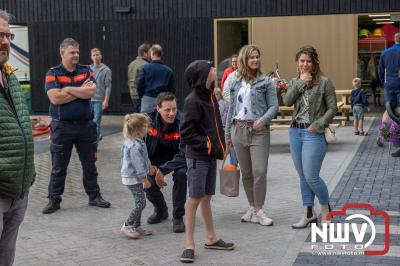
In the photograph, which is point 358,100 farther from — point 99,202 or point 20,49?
point 20,49

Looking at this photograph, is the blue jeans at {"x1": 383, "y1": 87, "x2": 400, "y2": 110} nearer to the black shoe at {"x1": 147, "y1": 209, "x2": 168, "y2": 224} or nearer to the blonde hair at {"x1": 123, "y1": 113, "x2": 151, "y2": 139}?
the black shoe at {"x1": 147, "y1": 209, "x2": 168, "y2": 224}

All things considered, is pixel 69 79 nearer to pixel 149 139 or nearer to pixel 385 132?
pixel 149 139

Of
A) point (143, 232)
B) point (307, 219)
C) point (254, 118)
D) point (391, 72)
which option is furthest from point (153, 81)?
point (391, 72)

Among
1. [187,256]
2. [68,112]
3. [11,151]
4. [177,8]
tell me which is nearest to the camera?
[11,151]

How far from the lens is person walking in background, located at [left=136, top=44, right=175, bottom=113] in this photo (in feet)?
35.0

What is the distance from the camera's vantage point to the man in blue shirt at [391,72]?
44.0 ft

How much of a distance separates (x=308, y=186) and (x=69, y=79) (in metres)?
3.05

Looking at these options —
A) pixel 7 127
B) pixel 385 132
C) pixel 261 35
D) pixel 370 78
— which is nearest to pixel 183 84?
pixel 261 35

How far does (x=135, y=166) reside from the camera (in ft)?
22.5

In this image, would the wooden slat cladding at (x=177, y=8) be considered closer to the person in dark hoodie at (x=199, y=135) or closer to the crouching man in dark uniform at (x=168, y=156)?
the crouching man in dark uniform at (x=168, y=156)

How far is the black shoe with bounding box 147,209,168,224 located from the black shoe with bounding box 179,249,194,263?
1.50 m

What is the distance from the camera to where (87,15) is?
20.5m

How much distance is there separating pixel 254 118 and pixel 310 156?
0.79 metres

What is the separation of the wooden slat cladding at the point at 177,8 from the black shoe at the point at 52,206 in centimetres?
1228
